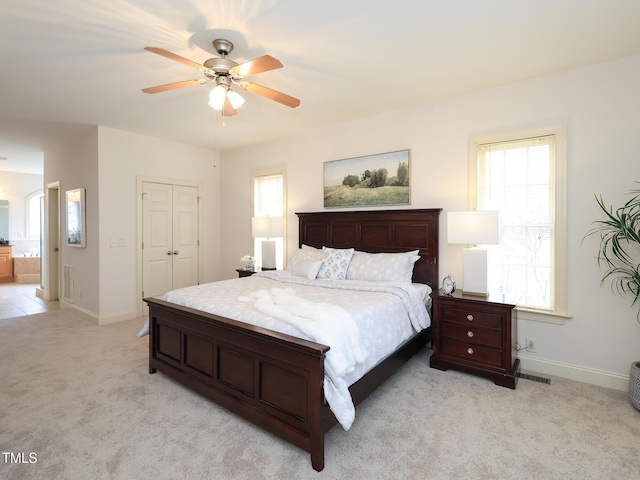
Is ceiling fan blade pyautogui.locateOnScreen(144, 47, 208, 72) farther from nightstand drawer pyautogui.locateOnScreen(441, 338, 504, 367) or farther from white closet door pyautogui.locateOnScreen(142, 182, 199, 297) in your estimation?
white closet door pyautogui.locateOnScreen(142, 182, 199, 297)

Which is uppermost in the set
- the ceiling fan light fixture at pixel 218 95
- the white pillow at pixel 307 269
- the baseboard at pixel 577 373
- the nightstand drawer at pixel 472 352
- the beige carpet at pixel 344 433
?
the ceiling fan light fixture at pixel 218 95

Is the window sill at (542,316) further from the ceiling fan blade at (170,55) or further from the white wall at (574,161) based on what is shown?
the ceiling fan blade at (170,55)

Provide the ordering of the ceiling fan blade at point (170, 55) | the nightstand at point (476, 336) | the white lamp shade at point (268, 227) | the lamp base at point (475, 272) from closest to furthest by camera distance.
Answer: the ceiling fan blade at point (170, 55) → the nightstand at point (476, 336) → the lamp base at point (475, 272) → the white lamp shade at point (268, 227)

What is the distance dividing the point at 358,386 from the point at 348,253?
5.81ft

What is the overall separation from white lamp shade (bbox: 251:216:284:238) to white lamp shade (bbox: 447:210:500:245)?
98.3 inches

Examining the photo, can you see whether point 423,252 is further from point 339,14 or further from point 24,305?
point 24,305

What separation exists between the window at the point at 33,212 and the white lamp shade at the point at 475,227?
10.0 meters

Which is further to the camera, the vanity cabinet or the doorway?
the vanity cabinet

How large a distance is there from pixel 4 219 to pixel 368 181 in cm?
924

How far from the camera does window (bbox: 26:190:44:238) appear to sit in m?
8.58

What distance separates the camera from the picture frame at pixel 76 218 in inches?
190

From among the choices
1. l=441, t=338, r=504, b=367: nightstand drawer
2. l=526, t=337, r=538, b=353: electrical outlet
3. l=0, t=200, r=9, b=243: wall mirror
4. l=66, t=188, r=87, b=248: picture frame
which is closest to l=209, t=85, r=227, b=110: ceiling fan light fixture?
l=441, t=338, r=504, b=367: nightstand drawer

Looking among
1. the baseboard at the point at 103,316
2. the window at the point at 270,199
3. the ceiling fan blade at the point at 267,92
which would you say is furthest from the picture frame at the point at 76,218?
the ceiling fan blade at the point at 267,92

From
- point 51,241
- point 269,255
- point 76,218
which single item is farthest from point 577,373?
point 51,241
